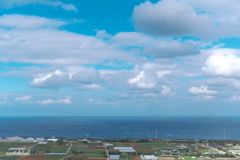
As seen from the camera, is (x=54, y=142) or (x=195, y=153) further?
(x=54, y=142)

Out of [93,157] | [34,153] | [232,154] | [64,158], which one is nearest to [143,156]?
[93,157]

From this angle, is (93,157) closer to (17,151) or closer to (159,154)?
(159,154)

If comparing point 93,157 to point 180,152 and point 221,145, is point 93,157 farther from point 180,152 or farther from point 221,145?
point 221,145

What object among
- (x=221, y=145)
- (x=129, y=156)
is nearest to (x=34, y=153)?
(x=129, y=156)

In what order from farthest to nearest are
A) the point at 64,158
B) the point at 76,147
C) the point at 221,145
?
1. the point at 221,145
2. the point at 76,147
3. the point at 64,158

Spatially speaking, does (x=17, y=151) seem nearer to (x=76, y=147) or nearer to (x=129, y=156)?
(x=76, y=147)

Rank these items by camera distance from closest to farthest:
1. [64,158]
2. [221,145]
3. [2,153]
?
1. [64,158]
2. [2,153]
3. [221,145]

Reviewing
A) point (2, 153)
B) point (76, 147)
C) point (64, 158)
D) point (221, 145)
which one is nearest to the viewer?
point (64, 158)

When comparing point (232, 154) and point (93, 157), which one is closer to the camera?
point (93, 157)
